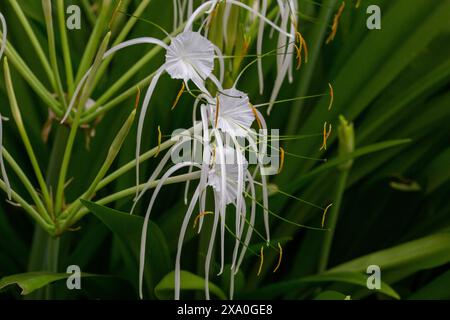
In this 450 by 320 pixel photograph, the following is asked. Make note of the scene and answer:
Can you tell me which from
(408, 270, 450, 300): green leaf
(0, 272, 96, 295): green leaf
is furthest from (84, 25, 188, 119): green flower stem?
(408, 270, 450, 300): green leaf

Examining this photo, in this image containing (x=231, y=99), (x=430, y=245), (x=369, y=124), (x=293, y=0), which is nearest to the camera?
(x=231, y=99)

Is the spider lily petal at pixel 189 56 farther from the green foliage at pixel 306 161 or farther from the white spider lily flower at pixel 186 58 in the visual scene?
the green foliage at pixel 306 161

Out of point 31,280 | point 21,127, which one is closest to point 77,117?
point 21,127

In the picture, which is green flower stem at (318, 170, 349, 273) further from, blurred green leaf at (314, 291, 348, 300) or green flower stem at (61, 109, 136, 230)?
green flower stem at (61, 109, 136, 230)

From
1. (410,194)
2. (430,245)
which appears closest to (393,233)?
(410,194)

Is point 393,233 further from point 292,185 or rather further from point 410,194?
point 292,185

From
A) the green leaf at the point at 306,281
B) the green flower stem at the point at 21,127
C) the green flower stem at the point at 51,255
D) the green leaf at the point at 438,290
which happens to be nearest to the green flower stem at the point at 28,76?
the green flower stem at the point at 21,127
